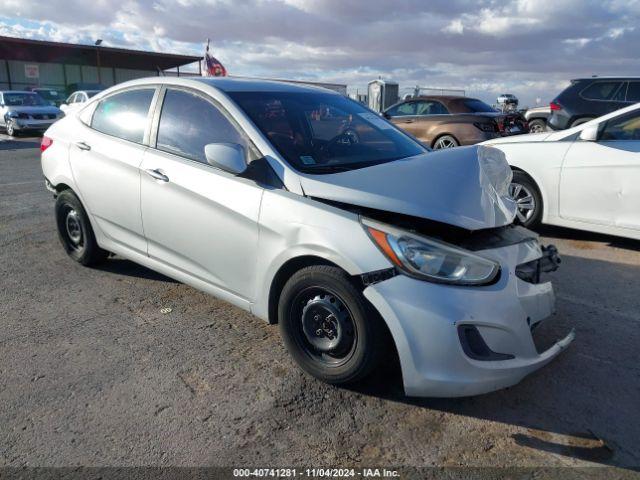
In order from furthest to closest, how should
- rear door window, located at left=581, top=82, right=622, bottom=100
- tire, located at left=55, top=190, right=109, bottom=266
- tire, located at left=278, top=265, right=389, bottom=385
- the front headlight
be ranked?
rear door window, located at left=581, top=82, right=622, bottom=100 → tire, located at left=55, top=190, right=109, bottom=266 → tire, located at left=278, top=265, right=389, bottom=385 → the front headlight

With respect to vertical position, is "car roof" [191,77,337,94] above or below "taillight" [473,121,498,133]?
above

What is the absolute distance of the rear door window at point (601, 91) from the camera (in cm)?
1162

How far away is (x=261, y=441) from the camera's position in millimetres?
2531

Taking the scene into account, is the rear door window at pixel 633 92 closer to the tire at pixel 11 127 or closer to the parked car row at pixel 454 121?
the parked car row at pixel 454 121

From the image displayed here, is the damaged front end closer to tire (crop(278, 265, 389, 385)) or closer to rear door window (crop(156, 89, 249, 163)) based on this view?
tire (crop(278, 265, 389, 385))

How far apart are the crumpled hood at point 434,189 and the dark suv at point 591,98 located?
32.3 ft

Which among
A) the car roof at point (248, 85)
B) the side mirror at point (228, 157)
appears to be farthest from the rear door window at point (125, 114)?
the side mirror at point (228, 157)

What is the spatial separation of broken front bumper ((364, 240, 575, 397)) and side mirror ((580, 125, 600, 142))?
344 centimetres

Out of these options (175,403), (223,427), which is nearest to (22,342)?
(175,403)

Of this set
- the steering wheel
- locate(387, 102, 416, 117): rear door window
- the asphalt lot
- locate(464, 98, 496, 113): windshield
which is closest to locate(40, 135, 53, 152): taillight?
A: the asphalt lot

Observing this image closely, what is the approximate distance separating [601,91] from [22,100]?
19242 mm

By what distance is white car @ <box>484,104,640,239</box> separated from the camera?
5.12 metres

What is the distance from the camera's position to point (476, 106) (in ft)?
37.6

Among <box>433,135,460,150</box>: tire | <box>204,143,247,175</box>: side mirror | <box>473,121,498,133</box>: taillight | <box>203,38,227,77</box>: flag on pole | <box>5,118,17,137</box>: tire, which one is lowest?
<box>5,118,17,137</box>: tire
